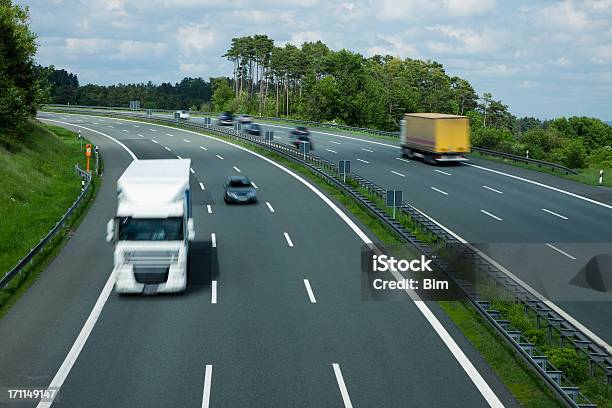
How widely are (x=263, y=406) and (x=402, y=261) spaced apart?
1302 cm

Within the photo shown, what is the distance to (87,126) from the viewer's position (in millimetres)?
98188

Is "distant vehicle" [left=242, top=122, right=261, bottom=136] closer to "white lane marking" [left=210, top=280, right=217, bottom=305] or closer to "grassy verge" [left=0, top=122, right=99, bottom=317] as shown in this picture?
"grassy verge" [left=0, top=122, right=99, bottom=317]

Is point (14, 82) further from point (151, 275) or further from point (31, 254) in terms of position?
point (151, 275)

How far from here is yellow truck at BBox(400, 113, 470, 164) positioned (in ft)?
175

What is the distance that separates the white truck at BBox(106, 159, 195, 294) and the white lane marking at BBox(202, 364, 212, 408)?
5728 mm

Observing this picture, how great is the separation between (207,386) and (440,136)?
4121 centimetres

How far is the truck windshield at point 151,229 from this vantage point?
2181 cm

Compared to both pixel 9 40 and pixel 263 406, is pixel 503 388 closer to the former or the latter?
pixel 263 406

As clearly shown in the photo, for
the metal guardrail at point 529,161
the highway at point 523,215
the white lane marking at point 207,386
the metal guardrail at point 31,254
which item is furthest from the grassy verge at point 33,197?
the metal guardrail at point 529,161

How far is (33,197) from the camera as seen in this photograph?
39.7 metres

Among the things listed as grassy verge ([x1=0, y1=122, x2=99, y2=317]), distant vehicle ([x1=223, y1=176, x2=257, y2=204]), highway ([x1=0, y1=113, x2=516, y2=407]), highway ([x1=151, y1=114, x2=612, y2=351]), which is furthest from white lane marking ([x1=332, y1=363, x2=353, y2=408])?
distant vehicle ([x1=223, y1=176, x2=257, y2=204])

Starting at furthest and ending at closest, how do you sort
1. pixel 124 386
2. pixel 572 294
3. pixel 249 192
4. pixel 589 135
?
pixel 589 135
pixel 249 192
pixel 572 294
pixel 124 386

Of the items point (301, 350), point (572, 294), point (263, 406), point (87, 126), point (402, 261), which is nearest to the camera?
point (263, 406)

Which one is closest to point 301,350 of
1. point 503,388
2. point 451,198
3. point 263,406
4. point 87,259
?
point 263,406
